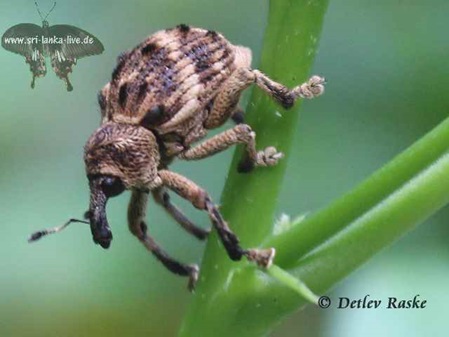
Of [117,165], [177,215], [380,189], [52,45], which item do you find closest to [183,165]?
[52,45]

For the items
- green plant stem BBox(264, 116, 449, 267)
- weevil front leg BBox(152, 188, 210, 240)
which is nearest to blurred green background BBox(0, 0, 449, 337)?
weevil front leg BBox(152, 188, 210, 240)

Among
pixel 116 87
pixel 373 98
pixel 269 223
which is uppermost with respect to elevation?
pixel 373 98

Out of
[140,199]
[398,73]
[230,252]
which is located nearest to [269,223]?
[230,252]

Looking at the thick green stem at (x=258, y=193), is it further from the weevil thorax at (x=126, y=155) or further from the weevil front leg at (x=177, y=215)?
the weevil front leg at (x=177, y=215)

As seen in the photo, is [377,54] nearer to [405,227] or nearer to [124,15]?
[124,15]

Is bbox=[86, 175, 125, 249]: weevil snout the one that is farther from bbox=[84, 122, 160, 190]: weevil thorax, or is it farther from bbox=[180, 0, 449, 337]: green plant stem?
bbox=[180, 0, 449, 337]: green plant stem

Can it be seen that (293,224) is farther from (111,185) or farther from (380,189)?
(111,185)

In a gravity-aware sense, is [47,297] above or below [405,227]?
below
